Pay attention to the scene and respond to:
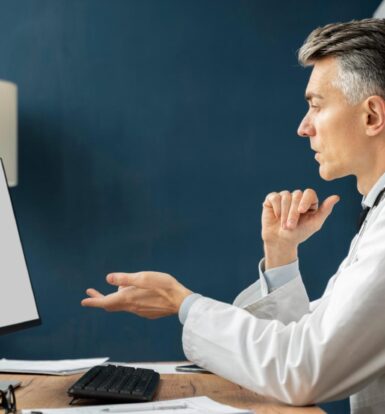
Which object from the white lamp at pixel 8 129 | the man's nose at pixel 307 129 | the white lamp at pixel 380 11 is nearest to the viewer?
the man's nose at pixel 307 129

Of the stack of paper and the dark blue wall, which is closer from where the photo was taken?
the stack of paper

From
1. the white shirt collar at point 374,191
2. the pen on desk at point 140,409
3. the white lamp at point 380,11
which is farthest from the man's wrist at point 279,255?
the white lamp at point 380,11

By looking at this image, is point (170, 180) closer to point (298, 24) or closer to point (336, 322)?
point (298, 24)

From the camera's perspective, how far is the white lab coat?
1.21 m

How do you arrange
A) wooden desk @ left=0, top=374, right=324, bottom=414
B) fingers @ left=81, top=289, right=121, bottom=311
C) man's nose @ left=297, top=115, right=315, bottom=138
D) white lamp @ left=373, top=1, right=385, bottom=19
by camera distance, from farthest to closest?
1. white lamp @ left=373, top=1, right=385, bottom=19
2. man's nose @ left=297, top=115, right=315, bottom=138
3. fingers @ left=81, top=289, right=121, bottom=311
4. wooden desk @ left=0, top=374, right=324, bottom=414

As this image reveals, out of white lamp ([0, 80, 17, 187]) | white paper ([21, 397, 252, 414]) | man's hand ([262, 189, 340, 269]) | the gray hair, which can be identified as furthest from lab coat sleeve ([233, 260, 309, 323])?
white lamp ([0, 80, 17, 187])

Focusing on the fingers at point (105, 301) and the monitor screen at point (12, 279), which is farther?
the monitor screen at point (12, 279)

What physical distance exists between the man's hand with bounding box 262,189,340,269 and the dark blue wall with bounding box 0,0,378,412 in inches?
57.3

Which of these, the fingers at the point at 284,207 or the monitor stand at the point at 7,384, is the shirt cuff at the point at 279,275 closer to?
the fingers at the point at 284,207

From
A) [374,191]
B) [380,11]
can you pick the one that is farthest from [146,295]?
[380,11]

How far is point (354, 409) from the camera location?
4.79ft

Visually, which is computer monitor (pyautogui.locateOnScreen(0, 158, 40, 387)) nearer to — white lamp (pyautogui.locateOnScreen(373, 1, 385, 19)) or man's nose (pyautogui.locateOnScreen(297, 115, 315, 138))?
man's nose (pyautogui.locateOnScreen(297, 115, 315, 138))

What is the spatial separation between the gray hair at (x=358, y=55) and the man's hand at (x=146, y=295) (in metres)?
0.62

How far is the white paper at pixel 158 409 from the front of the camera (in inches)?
45.9
